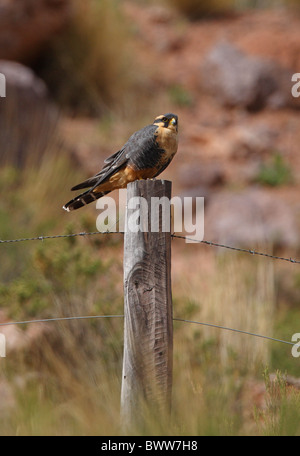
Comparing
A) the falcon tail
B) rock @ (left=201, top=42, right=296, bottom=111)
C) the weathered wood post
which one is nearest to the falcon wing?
the falcon tail

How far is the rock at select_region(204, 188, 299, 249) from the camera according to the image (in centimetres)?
754

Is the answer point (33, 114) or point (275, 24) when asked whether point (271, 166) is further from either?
point (275, 24)

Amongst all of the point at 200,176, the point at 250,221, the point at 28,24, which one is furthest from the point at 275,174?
the point at 28,24

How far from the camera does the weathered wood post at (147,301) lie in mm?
2572

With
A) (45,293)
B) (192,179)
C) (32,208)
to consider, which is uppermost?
(192,179)

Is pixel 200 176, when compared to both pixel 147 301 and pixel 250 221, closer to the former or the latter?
pixel 250 221

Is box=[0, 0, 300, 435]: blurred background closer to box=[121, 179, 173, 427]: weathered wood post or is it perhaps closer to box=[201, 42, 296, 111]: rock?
box=[201, 42, 296, 111]: rock

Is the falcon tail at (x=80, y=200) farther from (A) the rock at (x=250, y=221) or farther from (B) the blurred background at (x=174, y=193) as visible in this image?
(A) the rock at (x=250, y=221)

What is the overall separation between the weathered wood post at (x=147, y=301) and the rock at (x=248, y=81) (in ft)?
27.8

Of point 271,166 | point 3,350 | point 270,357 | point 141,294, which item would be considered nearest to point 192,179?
point 271,166

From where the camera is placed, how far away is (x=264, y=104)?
35.3 ft

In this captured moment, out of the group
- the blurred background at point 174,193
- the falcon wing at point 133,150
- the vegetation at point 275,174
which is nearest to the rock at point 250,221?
the blurred background at point 174,193

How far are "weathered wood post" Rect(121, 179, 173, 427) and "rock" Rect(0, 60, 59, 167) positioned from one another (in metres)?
5.41

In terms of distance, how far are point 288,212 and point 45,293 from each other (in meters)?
4.19
